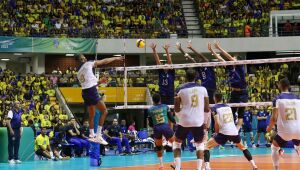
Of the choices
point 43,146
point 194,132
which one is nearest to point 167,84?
point 194,132

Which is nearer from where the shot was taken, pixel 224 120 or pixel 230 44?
pixel 224 120

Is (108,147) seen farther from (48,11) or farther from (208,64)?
(48,11)

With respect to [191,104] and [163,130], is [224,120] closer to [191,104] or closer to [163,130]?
[163,130]

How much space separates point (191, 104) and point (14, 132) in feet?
42.1

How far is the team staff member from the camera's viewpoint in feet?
84.4

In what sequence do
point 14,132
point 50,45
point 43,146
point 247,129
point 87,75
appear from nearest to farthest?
point 87,75
point 14,132
point 43,146
point 247,129
point 50,45

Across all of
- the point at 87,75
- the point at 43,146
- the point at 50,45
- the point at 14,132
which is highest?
the point at 50,45

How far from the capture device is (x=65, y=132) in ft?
95.6

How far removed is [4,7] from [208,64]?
30.7m

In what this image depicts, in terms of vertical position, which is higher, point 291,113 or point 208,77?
point 208,77

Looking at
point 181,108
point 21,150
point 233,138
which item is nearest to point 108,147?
point 21,150

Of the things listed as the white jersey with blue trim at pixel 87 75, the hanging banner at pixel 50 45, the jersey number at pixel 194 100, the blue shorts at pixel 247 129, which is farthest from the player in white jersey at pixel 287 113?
the hanging banner at pixel 50 45

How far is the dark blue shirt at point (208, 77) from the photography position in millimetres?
21547

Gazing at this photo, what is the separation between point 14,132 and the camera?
1019 inches
